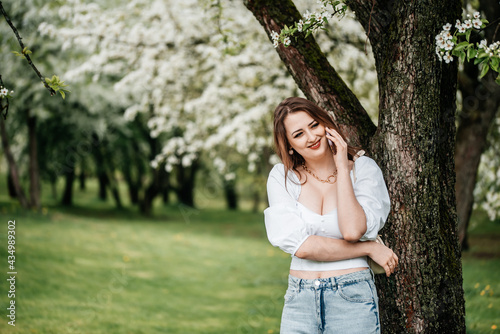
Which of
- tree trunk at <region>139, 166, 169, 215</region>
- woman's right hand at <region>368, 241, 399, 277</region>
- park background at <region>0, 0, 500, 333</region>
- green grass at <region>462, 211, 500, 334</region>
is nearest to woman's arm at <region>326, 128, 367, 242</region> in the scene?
woman's right hand at <region>368, 241, 399, 277</region>

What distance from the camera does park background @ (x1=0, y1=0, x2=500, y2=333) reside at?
22.0 ft

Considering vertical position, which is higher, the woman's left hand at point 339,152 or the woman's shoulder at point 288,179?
the woman's left hand at point 339,152

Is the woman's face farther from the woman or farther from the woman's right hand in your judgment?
the woman's right hand

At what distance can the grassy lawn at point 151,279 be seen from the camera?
6195 mm

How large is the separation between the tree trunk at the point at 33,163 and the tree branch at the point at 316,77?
43.6 ft

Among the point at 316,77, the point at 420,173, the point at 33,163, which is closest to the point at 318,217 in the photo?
the point at 420,173

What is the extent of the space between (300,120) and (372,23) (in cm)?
86

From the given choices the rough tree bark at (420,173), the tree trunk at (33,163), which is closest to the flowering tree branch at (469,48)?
the rough tree bark at (420,173)

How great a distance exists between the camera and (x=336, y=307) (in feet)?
7.73

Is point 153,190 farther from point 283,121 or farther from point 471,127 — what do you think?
point 283,121

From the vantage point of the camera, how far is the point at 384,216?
248 cm

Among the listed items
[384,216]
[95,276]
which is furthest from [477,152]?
[95,276]

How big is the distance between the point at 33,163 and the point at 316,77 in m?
14.1

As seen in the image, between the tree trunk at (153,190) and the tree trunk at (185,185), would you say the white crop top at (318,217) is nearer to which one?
the tree trunk at (153,190)
